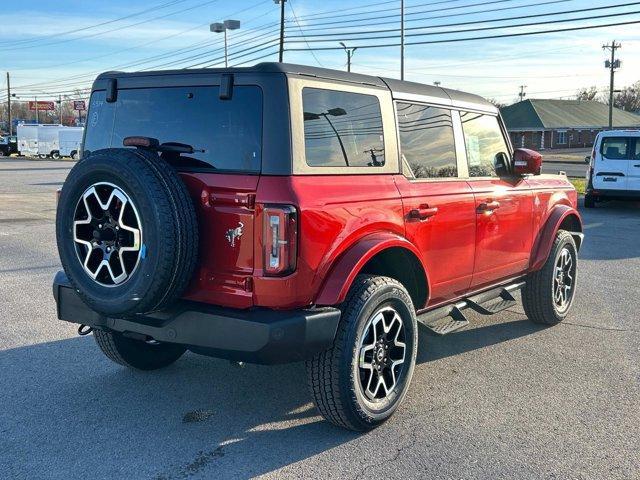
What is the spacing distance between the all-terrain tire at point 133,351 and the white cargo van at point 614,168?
14302 millimetres

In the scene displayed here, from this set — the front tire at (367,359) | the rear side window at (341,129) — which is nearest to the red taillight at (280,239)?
the rear side window at (341,129)

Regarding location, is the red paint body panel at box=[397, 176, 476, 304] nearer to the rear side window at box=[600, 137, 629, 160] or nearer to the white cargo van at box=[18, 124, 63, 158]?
the rear side window at box=[600, 137, 629, 160]

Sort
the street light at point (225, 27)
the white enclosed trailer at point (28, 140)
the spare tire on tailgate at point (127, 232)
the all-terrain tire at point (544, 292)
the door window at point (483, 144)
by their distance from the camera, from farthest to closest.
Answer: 1. the white enclosed trailer at point (28, 140)
2. the street light at point (225, 27)
3. the all-terrain tire at point (544, 292)
4. the door window at point (483, 144)
5. the spare tire on tailgate at point (127, 232)

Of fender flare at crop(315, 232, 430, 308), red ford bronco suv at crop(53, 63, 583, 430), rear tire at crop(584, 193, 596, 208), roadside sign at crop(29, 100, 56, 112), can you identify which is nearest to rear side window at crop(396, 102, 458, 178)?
red ford bronco suv at crop(53, 63, 583, 430)

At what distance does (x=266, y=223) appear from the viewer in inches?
130

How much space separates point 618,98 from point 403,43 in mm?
101136

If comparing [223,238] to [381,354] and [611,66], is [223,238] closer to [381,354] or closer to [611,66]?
[381,354]

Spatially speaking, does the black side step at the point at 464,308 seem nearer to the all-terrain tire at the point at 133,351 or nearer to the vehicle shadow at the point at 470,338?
the vehicle shadow at the point at 470,338

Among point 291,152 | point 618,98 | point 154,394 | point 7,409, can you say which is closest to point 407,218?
point 291,152

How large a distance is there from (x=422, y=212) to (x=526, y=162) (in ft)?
5.10

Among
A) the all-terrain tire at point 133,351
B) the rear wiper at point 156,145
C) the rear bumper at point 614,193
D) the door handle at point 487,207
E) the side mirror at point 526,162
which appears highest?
the rear wiper at point 156,145

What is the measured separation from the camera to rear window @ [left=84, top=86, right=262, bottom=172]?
348 centimetres

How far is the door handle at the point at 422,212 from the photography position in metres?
4.11

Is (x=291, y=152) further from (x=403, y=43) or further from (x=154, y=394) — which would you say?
(x=403, y=43)
